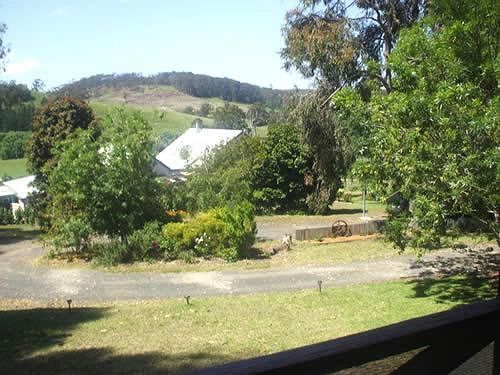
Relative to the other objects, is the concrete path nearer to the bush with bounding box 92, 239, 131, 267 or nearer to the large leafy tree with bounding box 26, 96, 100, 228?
the bush with bounding box 92, 239, 131, 267

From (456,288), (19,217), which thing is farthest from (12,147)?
(456,288)

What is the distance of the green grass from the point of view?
8681 centimetres

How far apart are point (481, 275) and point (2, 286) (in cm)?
1475

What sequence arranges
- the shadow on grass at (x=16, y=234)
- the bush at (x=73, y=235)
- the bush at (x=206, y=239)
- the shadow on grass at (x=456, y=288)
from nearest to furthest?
the shadow on grass at (x=456, y=288)
the bush at (x=206, y=239)
the bush at (x=73, y=235)
the shadow on grass at (x=16, y=234)

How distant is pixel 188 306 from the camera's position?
13.7 meters

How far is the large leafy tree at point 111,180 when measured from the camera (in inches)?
826

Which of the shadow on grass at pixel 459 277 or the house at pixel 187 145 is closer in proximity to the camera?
the shadow on grass at pixel 459 277

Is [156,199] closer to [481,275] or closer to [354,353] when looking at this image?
[481,275]

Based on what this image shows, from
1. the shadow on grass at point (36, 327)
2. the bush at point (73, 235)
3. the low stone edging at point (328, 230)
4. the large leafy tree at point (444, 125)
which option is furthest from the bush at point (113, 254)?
the large leafy tree at point (444, 125)

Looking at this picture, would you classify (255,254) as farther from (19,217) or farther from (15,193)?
(15,193)

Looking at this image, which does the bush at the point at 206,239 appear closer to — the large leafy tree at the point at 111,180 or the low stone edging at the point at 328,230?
the large leafy tree at the point at 111,180

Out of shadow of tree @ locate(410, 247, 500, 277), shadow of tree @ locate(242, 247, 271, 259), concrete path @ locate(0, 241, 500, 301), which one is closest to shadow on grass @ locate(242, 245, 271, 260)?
shadow of tree @ locate(242, 247, 271, 259)

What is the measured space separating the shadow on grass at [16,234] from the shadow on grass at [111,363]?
2138 centimetres

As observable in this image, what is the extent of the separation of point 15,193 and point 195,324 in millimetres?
43776
